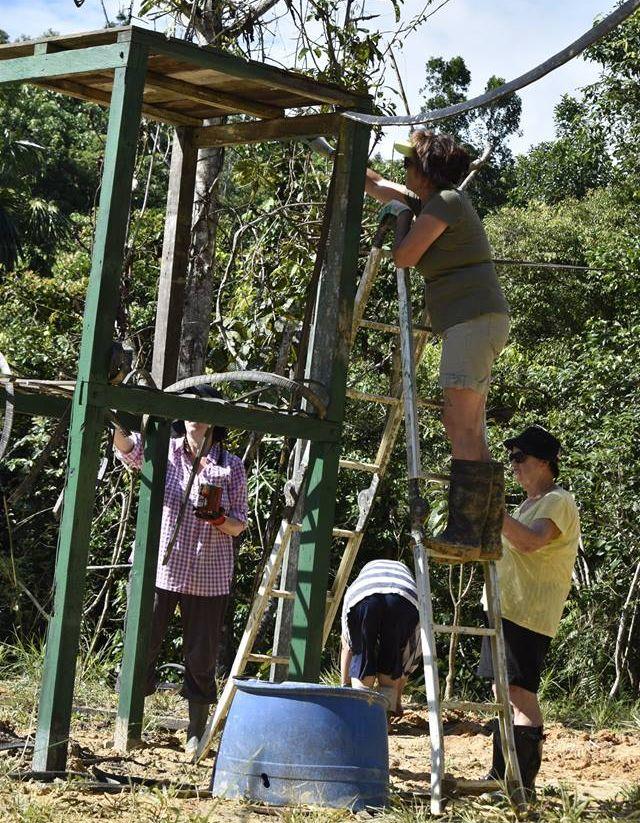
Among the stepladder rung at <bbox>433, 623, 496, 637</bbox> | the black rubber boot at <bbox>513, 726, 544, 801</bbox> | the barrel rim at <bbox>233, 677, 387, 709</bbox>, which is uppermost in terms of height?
the stepladder rung at <bbox>433, 623, 496, 637</bbox>

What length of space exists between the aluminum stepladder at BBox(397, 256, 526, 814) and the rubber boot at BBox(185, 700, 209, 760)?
144 centimetres

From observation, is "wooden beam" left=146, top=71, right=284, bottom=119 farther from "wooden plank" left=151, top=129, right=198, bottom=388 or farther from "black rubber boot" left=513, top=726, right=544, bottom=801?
"black rubber boot" left=513, top=726, right=544, bottom=801

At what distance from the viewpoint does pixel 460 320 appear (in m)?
4.69

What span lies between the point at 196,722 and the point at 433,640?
157cm

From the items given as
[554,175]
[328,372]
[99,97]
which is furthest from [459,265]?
[554,175]

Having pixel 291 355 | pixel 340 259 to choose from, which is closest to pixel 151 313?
pixel 291 355

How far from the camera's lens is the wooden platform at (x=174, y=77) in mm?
4547

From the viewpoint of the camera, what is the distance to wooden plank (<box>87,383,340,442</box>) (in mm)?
4488

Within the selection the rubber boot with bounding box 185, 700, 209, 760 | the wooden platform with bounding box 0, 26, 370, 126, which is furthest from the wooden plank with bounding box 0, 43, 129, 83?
the rubber boot with bounding box 185, 700, 209, 760

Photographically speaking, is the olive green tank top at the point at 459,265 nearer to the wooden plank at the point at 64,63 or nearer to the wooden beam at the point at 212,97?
the wooden beam at the point at 212,97

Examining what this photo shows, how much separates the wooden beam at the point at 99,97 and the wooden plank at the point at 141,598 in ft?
4.55

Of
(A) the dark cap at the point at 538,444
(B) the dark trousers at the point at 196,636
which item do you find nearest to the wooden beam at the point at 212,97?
(A) the dark cap at the point at 538,444

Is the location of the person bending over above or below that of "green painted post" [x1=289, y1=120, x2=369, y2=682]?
below

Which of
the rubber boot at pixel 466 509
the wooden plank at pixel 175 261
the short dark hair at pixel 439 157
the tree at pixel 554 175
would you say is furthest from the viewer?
the tree at pixel 554 175
